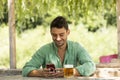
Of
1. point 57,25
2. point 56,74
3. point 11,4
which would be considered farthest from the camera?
point 11,4

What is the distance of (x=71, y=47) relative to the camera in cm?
363

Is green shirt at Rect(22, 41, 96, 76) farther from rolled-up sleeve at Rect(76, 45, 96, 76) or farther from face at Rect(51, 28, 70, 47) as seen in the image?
face at Rect(51, 28, 70, 47)

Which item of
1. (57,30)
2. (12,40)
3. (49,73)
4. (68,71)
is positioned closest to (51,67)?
(49,73)

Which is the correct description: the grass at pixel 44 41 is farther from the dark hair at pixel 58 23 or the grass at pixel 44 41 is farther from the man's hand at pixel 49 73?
the man's hand at pixel 49 73

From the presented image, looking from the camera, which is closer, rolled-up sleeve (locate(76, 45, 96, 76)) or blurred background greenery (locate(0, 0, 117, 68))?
rolled-up sleeve (locate(76, 45, 96, 76))

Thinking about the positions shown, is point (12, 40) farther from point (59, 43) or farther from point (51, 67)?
point (51, 67)

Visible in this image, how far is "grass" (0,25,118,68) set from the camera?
1405cm

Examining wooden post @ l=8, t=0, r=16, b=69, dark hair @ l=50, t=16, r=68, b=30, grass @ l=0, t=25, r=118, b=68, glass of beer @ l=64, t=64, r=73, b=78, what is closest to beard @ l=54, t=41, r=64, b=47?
dark hair @ l=50, t=16, r=68, b=30

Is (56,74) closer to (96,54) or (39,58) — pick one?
(39,58)

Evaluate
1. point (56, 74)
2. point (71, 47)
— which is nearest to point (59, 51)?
point (71, 47)

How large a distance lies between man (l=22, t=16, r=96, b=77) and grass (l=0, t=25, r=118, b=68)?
1029cm

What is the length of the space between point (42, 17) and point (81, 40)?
1710 mm

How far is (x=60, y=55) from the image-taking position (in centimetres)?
364

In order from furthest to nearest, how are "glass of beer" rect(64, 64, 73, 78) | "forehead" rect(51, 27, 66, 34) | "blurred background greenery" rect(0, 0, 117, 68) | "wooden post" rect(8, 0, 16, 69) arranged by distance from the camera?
"blurred background greenery" rect(0, 0, 117, 68)
"wooden post" rect(8, 0, 16, 69)
"forehead" rect(51, 27, 66, 34)
"glass of beer" rect(64, 64, 73, 78)
